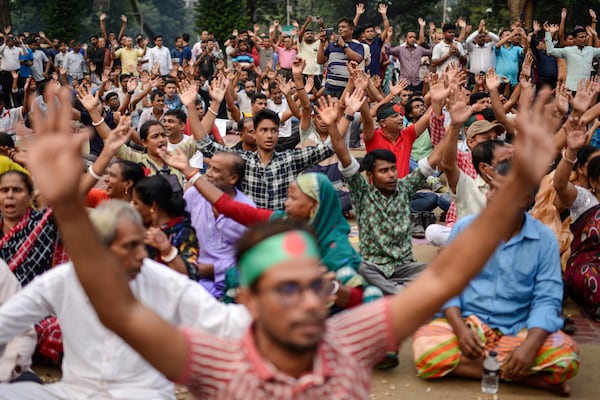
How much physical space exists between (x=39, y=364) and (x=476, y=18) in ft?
132

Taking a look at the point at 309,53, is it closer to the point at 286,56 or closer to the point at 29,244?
the point at 286,56

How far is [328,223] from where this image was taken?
4383 millimetres

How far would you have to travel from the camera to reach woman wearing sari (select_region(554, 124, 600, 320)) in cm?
534

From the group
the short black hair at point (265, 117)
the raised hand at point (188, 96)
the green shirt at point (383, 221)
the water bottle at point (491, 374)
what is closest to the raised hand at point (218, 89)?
the raised hand at point (188, 96)

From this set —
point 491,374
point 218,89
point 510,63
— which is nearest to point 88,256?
point 491,374

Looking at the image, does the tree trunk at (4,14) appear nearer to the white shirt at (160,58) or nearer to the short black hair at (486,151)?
the white shirt at (160,58)

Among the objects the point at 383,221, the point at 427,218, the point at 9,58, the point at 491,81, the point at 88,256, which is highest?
the point at 88,256

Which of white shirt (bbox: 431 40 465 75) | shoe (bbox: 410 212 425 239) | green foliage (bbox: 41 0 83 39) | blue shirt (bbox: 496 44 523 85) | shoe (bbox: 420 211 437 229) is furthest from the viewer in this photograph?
green foliage (bbox: 41 0 83 39)

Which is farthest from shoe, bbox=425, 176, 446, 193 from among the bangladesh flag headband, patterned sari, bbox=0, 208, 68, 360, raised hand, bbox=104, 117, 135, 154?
the bangladesh flag headband

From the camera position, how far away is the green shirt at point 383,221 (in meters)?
5.27

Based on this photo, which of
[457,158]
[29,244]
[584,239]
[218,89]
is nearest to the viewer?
[29,244]

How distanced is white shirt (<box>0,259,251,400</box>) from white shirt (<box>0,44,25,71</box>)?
15.6 meters

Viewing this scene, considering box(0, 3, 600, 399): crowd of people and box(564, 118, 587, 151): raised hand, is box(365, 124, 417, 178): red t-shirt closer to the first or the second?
box(0, 3, 600, 399): crowd of people

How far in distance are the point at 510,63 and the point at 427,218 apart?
7.34 meters
